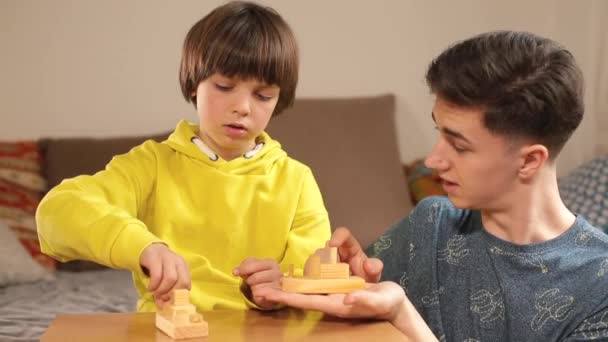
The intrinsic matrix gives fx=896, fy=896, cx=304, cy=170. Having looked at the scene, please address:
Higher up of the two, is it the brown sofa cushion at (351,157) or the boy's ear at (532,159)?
the boy's ear at (532,159)

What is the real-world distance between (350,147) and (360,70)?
1.45 ft

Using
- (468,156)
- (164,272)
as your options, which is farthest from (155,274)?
(468,156)

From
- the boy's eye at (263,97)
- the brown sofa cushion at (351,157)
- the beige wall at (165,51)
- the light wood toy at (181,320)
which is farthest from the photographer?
the beige wall at (165,51)

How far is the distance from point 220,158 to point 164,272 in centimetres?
43

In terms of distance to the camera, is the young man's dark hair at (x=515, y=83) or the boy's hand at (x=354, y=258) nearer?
the boy's hand at (x=354, y=258)

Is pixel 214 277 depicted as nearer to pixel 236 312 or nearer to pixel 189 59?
pixel 236 312

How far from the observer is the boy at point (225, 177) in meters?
1.37

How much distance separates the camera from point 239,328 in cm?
108

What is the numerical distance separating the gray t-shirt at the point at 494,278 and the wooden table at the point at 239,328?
361 mm

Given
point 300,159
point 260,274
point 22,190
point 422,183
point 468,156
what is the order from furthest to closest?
1. point 422,183
2. point 300,159
3. point 22,190
4. point 468,156
5. point 260,274

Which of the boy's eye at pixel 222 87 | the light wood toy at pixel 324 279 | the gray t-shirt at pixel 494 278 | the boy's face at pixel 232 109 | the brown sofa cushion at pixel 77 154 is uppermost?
the boy's eye at pixel 222 87

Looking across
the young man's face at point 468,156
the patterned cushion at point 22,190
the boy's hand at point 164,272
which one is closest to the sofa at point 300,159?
the patterned cushion at point 22,190

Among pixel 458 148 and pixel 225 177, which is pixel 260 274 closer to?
pixel 225 177

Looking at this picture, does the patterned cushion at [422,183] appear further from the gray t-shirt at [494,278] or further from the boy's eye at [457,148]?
the boy's eye at [457,148]
